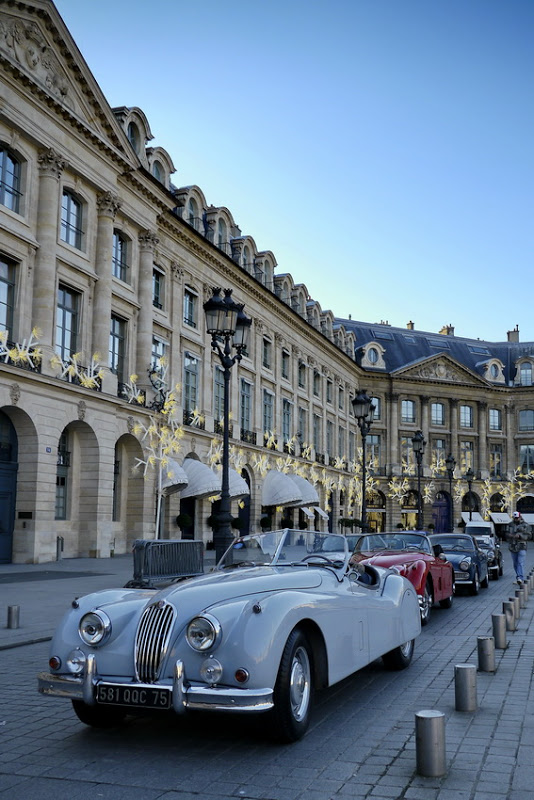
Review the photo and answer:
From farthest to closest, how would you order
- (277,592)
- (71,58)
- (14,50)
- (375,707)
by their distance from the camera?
(71,58) → (14,50) → (375,707) → (277,592)

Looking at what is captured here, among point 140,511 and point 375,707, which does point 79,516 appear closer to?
point 140,511

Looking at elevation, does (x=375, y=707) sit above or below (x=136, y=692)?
below

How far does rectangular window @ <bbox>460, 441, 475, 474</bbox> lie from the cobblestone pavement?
72.3 metres

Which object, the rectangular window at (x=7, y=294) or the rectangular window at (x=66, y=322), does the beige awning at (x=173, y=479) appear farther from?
A: the rectangular window at (x=7, y=294)

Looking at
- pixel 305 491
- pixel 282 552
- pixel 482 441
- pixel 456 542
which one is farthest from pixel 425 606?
pixel 482 441

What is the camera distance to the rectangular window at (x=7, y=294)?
85.9 feet

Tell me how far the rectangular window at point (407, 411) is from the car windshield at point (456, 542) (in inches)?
2294

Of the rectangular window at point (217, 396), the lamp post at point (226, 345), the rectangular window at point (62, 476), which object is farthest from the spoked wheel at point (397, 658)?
the rectangular window at point (217, 396)

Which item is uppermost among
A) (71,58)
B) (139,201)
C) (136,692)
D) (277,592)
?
(71,58)

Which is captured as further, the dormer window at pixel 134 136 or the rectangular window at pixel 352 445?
the rectangular window at pixel 352 445

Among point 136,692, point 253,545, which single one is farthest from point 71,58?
point 136,692

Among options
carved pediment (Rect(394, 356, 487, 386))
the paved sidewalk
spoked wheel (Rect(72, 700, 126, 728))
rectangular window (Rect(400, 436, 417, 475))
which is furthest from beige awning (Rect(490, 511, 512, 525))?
spoked wheel (Rect(72, 700, 126, 728))

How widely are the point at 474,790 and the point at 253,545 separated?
11.1 feet

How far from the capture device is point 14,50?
2655 centimetres
